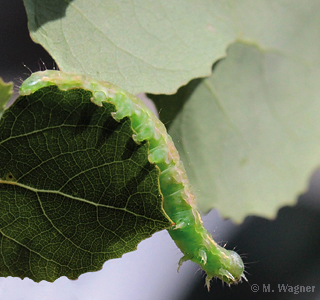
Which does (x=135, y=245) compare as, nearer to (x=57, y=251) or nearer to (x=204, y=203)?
(x=57, y=251)

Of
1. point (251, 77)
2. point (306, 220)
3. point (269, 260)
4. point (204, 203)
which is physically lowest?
point (269, 260)

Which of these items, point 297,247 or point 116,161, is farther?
point 297,247

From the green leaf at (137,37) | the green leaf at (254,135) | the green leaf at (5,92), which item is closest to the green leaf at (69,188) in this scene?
the green leaf at (5,92)

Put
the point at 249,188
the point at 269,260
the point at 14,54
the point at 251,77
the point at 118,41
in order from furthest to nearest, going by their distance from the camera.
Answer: the point at 269,260
the point at 249,188
the point at 251,77
the point at 14,54
the point at 118,41

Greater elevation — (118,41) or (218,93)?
(118,41)

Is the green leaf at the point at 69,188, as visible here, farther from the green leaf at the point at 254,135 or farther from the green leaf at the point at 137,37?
the green leaf at the point at 254,135

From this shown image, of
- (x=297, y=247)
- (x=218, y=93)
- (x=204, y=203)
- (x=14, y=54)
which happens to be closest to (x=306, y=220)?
(x=297, y=247)
